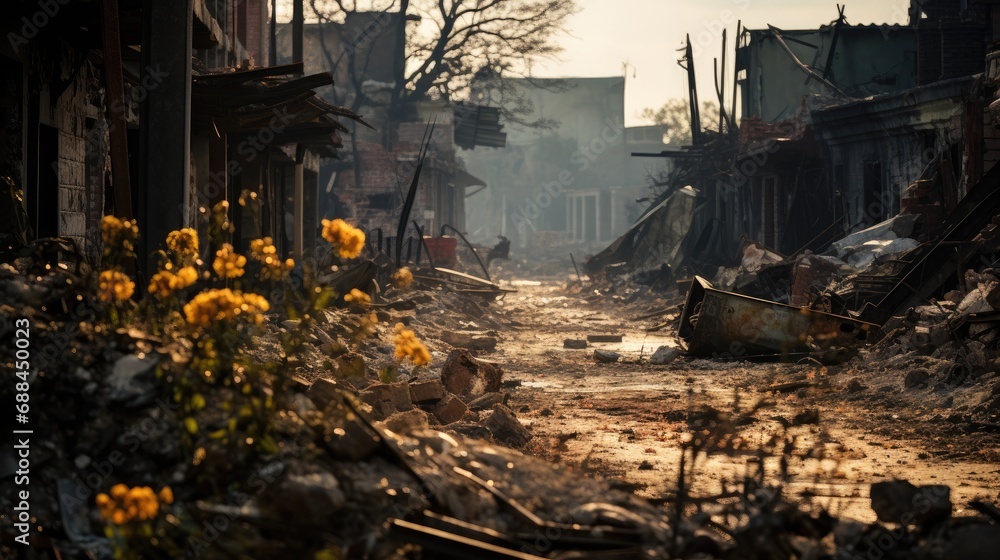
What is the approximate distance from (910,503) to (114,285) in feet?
11.3

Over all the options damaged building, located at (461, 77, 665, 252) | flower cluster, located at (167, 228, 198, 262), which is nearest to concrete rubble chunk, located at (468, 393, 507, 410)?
flower cluster, located at (167, 228, 198, 262)

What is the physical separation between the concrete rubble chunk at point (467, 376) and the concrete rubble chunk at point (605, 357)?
11.7ft

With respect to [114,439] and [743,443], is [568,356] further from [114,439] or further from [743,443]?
[114,439]

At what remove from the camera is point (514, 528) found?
4.01m

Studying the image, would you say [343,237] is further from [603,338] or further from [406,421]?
[603,338]

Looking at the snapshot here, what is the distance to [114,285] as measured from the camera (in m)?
4.44

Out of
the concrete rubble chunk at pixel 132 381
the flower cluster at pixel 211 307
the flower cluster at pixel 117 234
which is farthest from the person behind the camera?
the flower cluster at pixel 117 234

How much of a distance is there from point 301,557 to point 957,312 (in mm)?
8776

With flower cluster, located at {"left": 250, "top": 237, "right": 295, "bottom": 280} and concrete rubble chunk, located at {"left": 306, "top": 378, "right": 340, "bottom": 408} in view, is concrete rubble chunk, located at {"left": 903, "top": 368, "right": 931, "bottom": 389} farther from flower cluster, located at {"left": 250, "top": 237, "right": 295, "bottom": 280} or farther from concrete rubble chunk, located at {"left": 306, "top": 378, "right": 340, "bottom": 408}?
flower cluster, located at {"left": 250, "top": 237, "right": 295, "bottom": 280}

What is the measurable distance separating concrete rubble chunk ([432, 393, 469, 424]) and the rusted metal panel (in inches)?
194

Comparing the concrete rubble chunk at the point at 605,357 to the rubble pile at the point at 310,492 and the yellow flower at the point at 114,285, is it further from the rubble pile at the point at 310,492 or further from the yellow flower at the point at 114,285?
the yellow flower at the point at 114,285

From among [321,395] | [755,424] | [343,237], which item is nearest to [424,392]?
[755,424]

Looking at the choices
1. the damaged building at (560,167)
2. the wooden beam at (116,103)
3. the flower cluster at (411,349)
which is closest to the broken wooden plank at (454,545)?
the flower cluster at (411,349)

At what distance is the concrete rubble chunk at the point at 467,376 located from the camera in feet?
30.9
